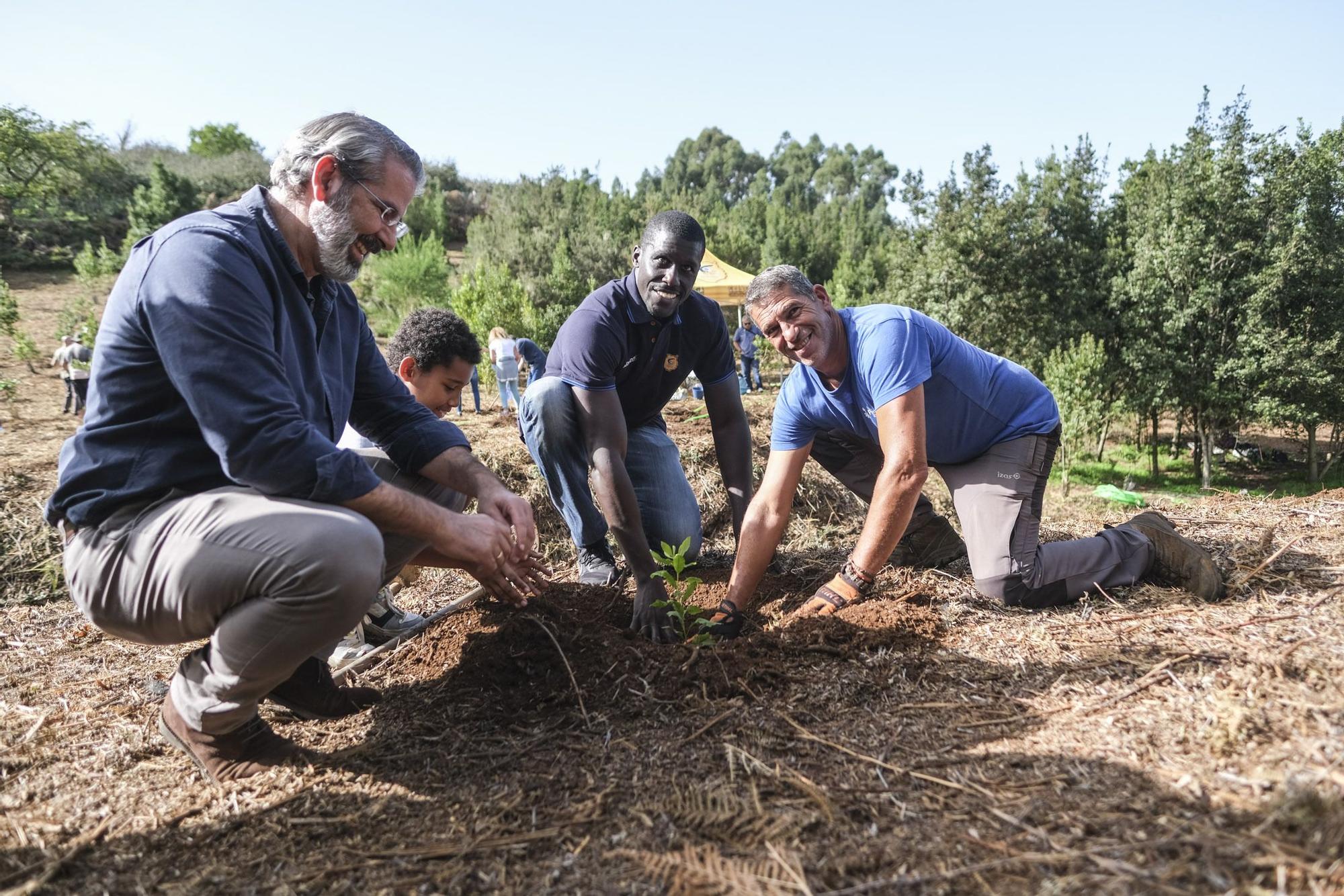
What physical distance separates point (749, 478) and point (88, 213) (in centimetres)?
3860

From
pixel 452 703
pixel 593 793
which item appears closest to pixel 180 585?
pixel 452 703

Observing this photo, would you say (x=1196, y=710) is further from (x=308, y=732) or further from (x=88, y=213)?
(x=88, y=213)

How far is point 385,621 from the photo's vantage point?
10.7 feet

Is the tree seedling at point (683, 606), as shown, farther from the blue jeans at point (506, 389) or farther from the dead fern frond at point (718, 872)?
the blue jeans at point (506, 389)

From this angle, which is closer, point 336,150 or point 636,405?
point 336,150

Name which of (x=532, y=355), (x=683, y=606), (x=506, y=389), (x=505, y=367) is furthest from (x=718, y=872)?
(x=506, y=389)

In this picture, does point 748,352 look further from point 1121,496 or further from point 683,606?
point 683,606

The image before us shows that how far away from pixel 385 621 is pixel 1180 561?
126 inches

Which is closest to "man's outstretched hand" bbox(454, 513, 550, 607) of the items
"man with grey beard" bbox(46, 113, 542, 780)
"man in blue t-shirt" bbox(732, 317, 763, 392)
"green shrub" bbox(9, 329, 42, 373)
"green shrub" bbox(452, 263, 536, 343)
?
"man with grey beard" bbox(46, 113, 542, 780)

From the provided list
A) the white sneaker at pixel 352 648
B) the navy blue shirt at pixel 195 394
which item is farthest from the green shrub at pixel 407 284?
the navy blue shirt at pixel 195 394

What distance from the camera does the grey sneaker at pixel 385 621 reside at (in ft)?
10.3

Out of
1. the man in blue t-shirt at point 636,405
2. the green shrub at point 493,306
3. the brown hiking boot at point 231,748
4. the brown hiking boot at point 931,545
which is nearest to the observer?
the brown hiking boot at point 231,748

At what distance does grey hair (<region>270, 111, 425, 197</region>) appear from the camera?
2117 mm

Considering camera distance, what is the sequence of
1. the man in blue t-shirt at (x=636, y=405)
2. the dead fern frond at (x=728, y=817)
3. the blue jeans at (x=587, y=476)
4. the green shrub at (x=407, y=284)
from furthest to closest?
1. the green shrub at (x=407, y=284)
2. the blue jeans at (x=587, y=476)
3. the man in blue t-shirt at (x=636, y=405)
4. the dead fern frond at (x=728, y=817)
